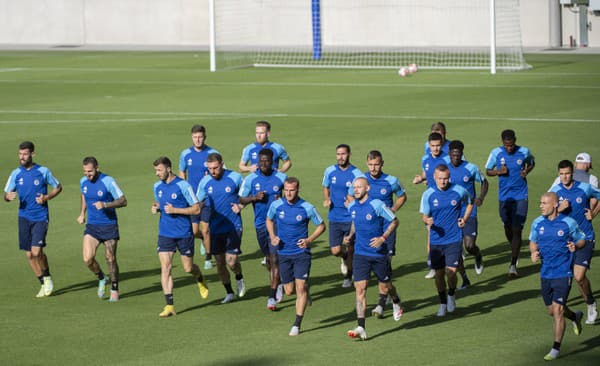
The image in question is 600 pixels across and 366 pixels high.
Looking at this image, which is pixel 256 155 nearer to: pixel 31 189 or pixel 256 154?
pixel 256 154

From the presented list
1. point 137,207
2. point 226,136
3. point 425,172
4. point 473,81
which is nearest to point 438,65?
point 473,81

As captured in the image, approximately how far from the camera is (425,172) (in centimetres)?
1862

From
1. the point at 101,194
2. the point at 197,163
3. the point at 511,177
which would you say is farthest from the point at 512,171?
the point at 101,194

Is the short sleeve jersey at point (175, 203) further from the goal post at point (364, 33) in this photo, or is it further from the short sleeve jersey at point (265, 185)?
the goal post at point (364, 33)

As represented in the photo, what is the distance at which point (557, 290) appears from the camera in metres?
13.5

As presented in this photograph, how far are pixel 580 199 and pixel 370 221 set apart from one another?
2.82 m

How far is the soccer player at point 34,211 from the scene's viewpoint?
17219 millimetres

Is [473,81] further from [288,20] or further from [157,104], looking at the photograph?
Answer: [288,20]

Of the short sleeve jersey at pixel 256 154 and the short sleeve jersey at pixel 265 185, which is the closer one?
the short sleeve jersey at pixel 265 185

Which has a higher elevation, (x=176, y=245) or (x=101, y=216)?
(x=101, y=216)

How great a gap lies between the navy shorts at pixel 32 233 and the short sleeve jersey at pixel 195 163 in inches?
113

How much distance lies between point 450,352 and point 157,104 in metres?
28.2

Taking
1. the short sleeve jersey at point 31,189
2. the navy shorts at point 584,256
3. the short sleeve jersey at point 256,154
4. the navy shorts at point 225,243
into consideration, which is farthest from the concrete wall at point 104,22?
the navy shorts at point 584,256

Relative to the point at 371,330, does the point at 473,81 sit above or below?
above
